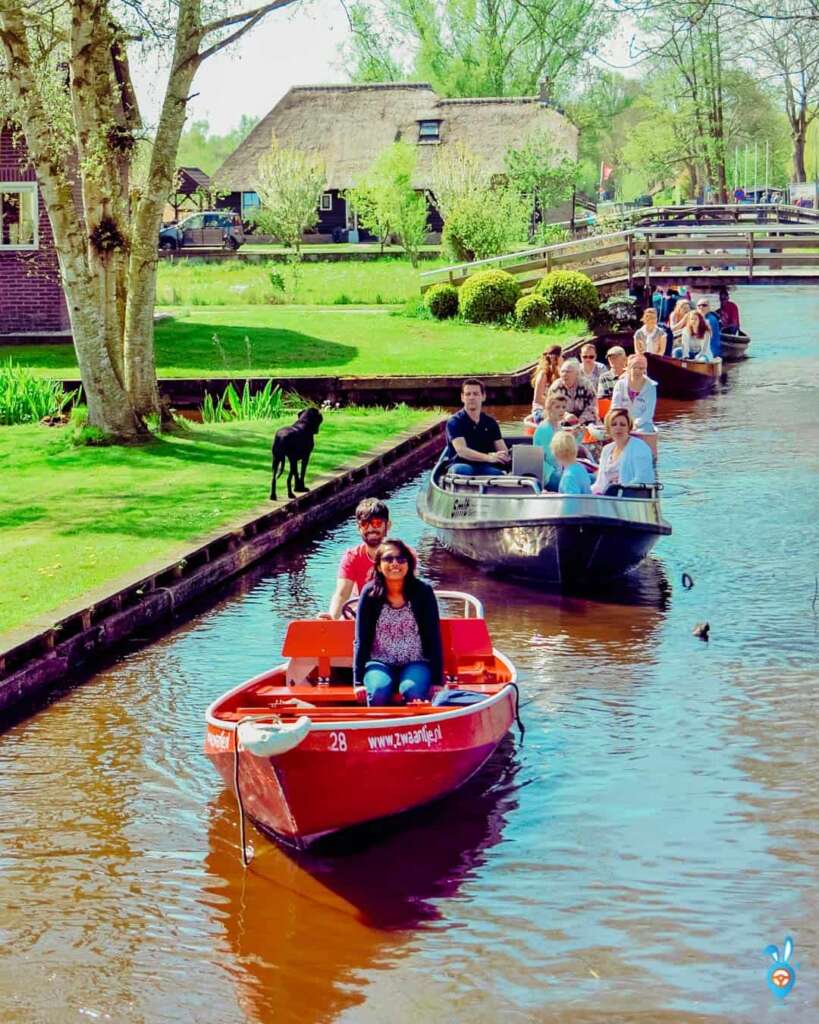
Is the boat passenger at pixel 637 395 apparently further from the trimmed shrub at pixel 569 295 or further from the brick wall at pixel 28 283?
the trimmed shrub at pixel 569 295

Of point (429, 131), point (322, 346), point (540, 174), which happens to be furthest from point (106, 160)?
point (429, 131)

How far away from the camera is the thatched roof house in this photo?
3000 inches

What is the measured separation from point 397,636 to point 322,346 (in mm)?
23771

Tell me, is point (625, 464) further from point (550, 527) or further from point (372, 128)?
point (372, 128)

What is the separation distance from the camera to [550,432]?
16.5m

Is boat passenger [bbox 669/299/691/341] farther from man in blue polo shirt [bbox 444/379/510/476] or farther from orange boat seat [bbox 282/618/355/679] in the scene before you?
orange boat seat [bbox 282/618/355/679]

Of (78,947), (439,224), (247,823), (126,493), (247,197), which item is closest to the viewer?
(78,947)

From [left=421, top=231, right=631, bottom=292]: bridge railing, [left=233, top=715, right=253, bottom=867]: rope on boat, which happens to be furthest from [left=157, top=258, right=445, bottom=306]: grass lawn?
[left=233, top=715, right=253, bottom=867]: rope on boat

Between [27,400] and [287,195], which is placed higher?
[287,195]

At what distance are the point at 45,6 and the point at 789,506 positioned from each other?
11.7 m

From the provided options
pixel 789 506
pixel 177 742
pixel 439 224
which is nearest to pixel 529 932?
pixel 177 742

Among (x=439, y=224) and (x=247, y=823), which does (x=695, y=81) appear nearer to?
(x=439, y=224)

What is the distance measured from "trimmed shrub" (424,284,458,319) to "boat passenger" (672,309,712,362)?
8.72 meters

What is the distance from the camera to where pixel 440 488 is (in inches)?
650
